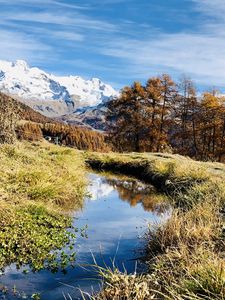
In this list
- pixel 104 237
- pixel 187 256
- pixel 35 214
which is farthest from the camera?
pixel 35 214

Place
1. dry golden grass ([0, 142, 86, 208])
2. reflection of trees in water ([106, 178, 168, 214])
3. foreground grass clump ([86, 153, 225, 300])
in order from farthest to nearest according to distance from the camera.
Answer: reflection of trees in water ([106, 178, 168, 214])
dry golden grass ([0, 142, 86, 208])
foreground grass clump ([86, 153, 225, 300])

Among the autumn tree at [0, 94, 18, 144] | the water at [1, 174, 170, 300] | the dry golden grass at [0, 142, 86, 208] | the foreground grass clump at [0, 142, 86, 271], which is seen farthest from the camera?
the autumn tree at [0, 94, 18, 144]

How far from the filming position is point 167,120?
55.2 meters

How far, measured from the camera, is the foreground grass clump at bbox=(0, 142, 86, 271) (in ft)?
33.7

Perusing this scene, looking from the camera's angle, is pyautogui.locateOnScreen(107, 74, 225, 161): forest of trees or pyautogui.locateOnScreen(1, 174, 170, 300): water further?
pyautogui.locateOnScreen(107, 74, 225, 161): forest of trees

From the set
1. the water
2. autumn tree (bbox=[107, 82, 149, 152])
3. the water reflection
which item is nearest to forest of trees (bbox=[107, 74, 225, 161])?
autumn tree (bbox=[107, 82, 149, 152])

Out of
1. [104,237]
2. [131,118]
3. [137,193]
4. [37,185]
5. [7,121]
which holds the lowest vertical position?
[104,237]

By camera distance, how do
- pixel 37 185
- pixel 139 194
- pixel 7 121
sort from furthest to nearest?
pixel 7 121, pixel 139 194, pixel 37 185

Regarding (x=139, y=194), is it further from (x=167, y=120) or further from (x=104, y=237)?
(x=167, y=120)

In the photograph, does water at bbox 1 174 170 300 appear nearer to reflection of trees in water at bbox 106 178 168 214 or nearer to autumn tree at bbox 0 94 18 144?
reflection of trees in water at bbox 106 178 168 214

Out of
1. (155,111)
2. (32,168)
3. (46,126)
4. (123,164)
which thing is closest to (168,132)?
(155,111)

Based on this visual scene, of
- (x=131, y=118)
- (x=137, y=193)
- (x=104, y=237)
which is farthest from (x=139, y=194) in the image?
(x=131, y=118)

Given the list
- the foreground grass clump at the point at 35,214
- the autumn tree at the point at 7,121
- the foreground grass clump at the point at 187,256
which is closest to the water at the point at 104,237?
the foreground grass clump at the point at 35,214

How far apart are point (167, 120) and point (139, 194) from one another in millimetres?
35221
